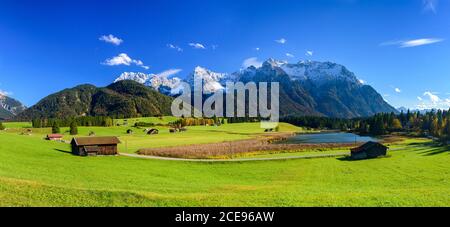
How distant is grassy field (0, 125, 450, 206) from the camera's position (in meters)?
23.4

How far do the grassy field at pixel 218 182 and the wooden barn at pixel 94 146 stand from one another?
10.0 m

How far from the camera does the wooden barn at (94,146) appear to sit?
259 ft

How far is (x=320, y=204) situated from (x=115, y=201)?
1348 cm

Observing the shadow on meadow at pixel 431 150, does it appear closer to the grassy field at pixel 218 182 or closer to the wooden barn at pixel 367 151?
the grassy field at pixel 218 182

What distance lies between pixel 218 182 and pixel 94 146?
44209 millimetres

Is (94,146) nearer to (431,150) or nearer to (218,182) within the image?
(218,182)

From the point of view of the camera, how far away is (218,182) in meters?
48.2

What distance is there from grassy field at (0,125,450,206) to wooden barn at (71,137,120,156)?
395 inches

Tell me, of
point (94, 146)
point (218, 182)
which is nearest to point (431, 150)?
point (218, 182)

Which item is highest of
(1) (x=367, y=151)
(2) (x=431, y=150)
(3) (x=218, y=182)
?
(1) (x=367, y=151)

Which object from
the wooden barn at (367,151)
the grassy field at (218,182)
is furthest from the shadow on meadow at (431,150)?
the wooden barn at (367,151)
